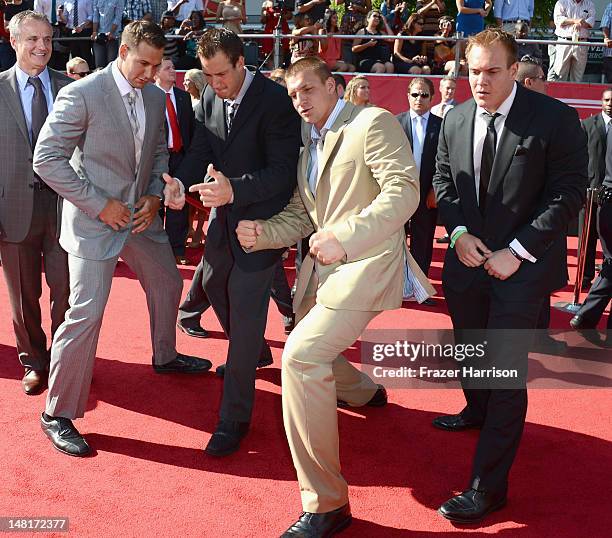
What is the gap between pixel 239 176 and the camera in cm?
405

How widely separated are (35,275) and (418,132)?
3795 mm

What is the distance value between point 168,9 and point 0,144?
9230 millimetres

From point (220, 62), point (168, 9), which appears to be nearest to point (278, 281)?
point (220, 62)

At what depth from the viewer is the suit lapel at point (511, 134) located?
3375mm

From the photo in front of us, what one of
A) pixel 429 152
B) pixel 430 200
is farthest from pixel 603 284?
pixel 429 152

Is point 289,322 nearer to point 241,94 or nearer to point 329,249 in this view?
point 241,94

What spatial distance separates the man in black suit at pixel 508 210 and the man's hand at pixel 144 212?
66.9 inches

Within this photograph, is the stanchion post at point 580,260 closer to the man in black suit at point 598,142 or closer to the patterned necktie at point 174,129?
the man in black suit at point 598,142

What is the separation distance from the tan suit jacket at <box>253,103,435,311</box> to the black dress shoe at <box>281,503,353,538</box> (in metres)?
0.87

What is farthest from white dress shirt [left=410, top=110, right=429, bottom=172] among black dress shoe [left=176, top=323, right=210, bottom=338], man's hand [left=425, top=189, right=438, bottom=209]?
black dress shoe [left=176, top=323, right=210, bottom=338]

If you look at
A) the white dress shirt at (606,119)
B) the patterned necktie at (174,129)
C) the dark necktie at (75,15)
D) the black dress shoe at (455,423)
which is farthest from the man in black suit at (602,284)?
the dark necktie at (75,15)

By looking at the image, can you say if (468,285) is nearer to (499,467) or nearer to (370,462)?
(499,467)

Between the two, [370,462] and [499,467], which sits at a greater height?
[499,467]

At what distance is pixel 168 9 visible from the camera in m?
13.0
